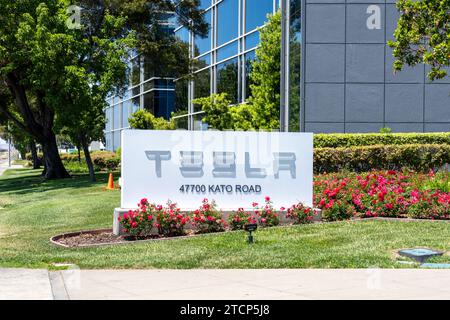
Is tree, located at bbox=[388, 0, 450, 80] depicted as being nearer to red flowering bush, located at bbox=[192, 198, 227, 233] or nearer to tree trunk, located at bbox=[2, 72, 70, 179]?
red flowering bush, located at bbox=[192, 198, 227, 233]

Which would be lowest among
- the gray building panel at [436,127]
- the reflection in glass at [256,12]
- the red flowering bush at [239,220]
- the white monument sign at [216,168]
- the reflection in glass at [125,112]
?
the red flowering bush at [239,220]

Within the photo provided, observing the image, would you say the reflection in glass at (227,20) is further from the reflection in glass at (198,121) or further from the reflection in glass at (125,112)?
the reflection in glass at (125,112)

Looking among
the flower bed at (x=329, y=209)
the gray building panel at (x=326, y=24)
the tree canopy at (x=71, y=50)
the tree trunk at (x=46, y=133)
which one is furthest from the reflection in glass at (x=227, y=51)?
the flower bed at (x=329, y=209)

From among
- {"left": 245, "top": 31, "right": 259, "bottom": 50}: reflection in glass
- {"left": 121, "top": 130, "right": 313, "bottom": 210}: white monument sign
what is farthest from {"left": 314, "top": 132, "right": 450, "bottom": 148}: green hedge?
{"left": 245, "top": 31, "right": 259, "bottom": 50}: reflection in glass

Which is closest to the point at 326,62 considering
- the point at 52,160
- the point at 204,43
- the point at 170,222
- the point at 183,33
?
the point at 170,222

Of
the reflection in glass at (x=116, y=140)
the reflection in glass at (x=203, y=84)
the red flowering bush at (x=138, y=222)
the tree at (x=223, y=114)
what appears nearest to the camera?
the red flowering bush at (x=138, y=222)

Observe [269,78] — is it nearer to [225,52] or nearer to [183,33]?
[225,52]

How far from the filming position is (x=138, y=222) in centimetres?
1294

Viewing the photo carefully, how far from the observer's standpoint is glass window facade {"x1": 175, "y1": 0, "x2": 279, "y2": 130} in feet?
134

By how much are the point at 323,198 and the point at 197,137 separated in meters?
3.23

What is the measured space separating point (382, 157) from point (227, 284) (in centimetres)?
1433

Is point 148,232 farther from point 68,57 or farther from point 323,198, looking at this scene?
point 68,57

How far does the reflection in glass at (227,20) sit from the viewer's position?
146 ft
